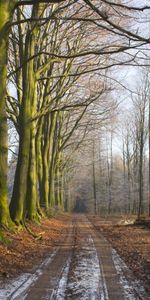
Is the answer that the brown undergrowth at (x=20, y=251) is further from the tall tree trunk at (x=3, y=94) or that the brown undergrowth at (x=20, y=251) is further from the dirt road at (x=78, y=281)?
the tall tree trunk at (x=3, y=94)

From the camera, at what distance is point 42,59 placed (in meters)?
22.5

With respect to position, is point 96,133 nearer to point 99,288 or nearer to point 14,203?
point 14,203

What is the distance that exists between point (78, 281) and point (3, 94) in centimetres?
634

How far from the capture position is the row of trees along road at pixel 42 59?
41.9 feet

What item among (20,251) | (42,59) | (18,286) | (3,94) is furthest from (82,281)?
(42,59)

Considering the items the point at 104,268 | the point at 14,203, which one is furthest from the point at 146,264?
the point at 14,203

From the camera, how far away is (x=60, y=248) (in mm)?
13422

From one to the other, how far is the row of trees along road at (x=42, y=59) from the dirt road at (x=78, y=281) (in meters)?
3.62

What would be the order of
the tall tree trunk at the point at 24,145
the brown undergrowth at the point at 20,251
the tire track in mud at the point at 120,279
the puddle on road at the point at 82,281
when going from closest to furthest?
1. the puddle on road at the point at 82,281
2. the tire track in mud at the point at 120,279
3. the brown undergrowth at the point at 20,251
4. the tall tree trunk at the point at 24,145

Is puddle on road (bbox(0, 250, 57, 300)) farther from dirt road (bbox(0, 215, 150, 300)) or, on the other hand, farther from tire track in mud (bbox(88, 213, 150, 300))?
tire track in mud (bbox(88, 213, 150, 300))

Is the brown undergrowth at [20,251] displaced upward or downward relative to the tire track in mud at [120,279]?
upward

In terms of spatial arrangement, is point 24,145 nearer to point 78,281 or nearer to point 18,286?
point 78,281

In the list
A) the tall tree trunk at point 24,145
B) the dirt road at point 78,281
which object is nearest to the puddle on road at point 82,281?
the dirt road at point 78,281

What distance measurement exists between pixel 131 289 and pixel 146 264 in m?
3.06
